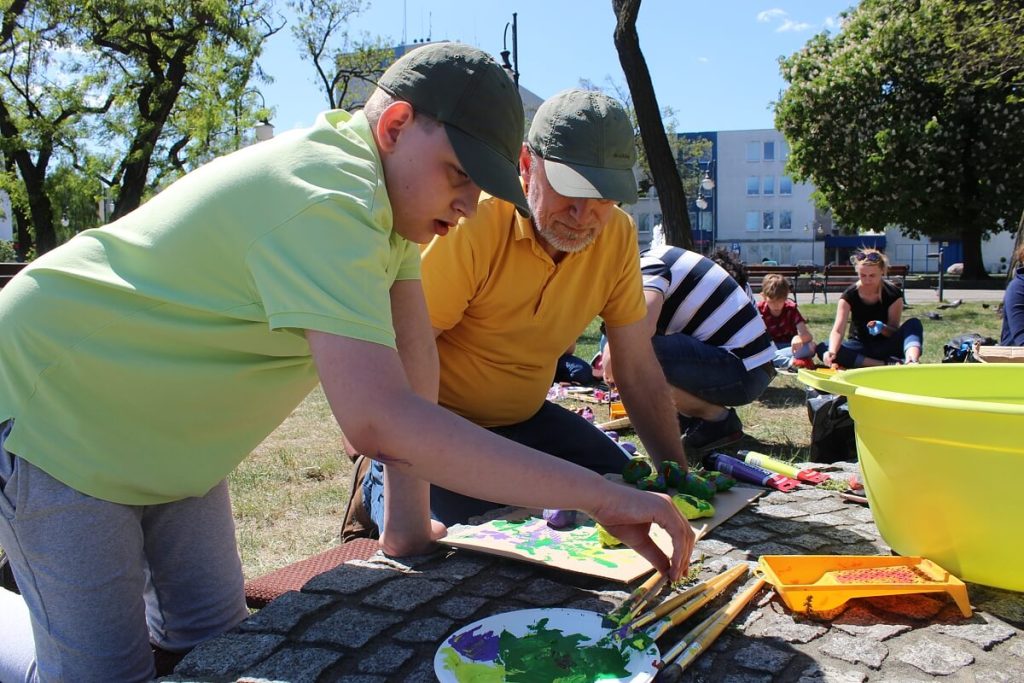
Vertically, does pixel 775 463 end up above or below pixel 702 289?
below

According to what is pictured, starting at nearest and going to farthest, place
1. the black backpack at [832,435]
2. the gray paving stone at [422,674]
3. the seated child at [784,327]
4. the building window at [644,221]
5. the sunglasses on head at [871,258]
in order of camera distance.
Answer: the gray paving stone at [422,674] < the black backpack at [832,435] < the sunglasses on head at [871,258] < the seated child at [784,327] < the building window at [644,221]

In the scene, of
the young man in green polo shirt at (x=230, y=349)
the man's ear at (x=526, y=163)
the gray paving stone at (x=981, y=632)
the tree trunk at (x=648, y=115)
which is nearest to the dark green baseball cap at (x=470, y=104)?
the young man in green polo shirt at (x=230, y=349)

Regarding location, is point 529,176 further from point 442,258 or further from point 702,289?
point 702,289

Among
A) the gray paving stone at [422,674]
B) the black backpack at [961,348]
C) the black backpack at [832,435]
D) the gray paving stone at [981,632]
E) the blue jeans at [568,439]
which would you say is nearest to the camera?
the gray paving stone at [422,674]

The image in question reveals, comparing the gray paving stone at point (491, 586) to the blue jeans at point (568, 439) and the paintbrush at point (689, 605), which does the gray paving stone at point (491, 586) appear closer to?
the paintbrush at point (689, 605)

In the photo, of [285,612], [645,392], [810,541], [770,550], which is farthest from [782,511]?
[285,612]

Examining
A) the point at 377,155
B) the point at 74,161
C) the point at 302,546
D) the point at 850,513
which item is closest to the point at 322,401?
the point at 302,546

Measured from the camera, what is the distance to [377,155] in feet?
4.53

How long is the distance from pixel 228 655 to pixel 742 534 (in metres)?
1.32

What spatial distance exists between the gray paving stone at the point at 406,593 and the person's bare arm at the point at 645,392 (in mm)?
1032

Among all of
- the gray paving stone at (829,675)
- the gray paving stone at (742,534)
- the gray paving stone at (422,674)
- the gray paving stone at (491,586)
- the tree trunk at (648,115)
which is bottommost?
the gray paving stone at (742,534)

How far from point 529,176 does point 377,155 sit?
117 centimetres

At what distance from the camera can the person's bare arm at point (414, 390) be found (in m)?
1.85

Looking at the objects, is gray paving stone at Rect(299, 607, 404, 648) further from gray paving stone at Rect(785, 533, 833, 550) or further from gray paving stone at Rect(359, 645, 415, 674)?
gray paving stone at Rect(785, 533, 833, 550)
